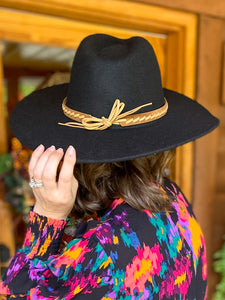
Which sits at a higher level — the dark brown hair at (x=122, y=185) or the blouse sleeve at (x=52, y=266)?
the dark brown hair at (x=122, y=185)

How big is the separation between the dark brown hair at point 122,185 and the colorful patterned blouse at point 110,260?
1.0 inches

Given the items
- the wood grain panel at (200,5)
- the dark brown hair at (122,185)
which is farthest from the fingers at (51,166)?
the wood grain panel at (200,5)

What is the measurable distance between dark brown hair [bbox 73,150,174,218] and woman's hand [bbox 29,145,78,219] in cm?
7

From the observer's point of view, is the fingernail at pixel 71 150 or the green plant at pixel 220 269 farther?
the green plant at pixel 220 269

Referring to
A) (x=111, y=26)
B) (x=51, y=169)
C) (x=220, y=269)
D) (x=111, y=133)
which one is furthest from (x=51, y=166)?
(x=220, y=269)

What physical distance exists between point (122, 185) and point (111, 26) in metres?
1.00

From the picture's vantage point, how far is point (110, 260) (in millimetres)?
547

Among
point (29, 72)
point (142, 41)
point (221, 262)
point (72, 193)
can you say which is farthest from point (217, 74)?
point (29, 72)

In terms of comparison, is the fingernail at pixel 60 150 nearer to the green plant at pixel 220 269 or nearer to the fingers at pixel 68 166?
the fingers at pixel 68 166

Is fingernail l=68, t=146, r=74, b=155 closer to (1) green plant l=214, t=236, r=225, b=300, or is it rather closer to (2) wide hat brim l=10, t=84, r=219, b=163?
(2) wide hat brim l=10, t=84, r=219, b=163

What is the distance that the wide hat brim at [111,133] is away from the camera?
60 cm

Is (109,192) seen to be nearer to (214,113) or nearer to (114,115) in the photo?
(114,115)

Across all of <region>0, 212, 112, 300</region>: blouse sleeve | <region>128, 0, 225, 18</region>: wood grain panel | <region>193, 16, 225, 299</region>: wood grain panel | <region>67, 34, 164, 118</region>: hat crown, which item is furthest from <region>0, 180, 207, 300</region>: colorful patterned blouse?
<region>128, 0, 225, 18</region>: wood grain panel

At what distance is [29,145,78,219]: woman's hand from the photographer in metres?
0.58
